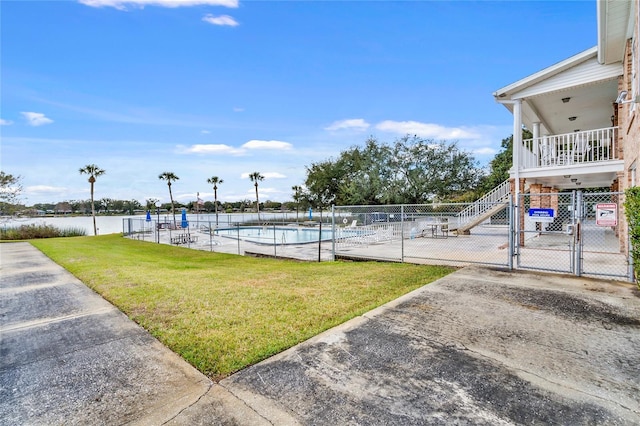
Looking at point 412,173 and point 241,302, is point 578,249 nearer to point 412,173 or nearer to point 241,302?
point 241,302

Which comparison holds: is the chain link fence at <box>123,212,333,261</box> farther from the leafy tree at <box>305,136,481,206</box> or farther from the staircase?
the leafy tree at <box>305,136,481,206</box>

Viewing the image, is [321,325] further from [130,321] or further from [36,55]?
[36,55]

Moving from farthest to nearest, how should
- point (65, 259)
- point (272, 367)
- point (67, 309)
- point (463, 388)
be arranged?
point (65, 259) < point (67, 309) < point (272, 367) < point (463, 388)

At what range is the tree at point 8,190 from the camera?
23859mm

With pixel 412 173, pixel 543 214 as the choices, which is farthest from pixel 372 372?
pixel 412 173

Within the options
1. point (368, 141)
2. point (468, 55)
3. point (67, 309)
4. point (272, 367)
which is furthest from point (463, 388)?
point (368, 141)

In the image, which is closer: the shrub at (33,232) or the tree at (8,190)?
the shrub at (33,232)

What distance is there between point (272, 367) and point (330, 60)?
19173 millimetres

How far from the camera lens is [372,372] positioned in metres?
2.90

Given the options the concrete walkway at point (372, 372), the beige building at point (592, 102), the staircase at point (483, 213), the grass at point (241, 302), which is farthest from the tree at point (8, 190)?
the beige building at point (592, 102)

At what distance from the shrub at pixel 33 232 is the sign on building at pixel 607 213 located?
3155 centimetres

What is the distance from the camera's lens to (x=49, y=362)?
10.7 feet

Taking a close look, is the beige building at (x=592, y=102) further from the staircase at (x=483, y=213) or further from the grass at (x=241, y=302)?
the grass at (x=241, y=302)

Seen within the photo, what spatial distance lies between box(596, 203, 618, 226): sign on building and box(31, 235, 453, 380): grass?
325 centimetres
